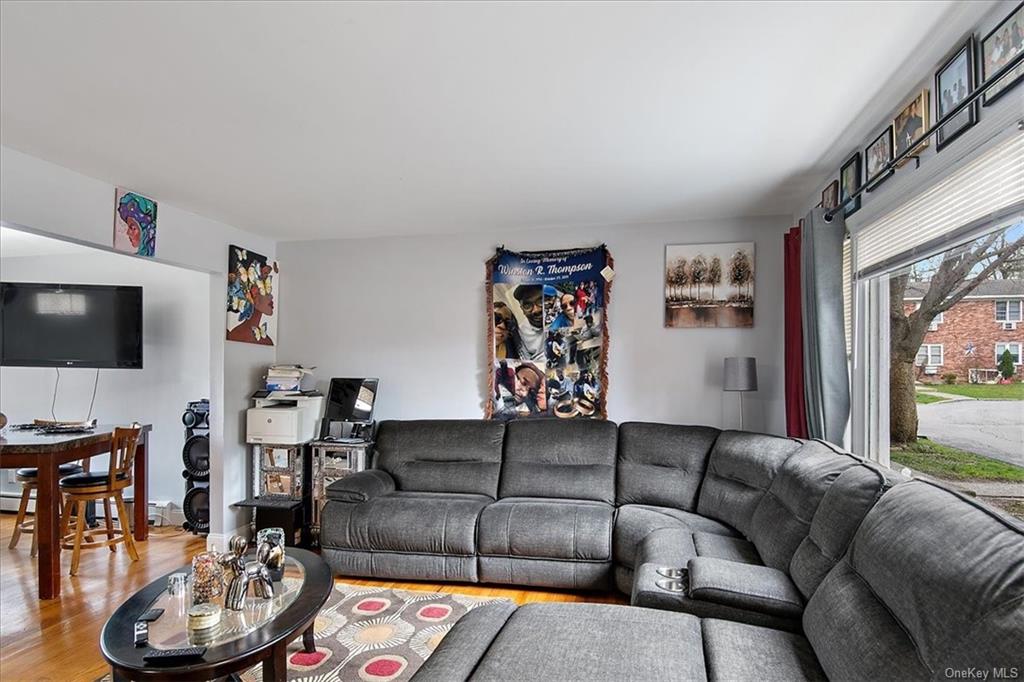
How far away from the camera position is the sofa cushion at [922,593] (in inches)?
41.4

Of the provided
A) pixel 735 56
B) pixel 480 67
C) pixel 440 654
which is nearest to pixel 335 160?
pixel 480 67

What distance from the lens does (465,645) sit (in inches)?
63.1

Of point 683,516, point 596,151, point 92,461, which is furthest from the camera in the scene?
point 92,461

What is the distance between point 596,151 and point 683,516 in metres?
2.17

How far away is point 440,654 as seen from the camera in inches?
61.9

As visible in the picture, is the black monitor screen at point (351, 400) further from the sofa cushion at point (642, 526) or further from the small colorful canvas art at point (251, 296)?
the sofa cushion at point (642, 526)

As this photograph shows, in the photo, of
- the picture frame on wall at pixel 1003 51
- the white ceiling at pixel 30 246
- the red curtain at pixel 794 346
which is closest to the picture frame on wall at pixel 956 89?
the picture frame on wall at pixel 1003 51

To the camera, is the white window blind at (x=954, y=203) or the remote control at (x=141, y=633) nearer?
the white window blind at (x=954, y=203)

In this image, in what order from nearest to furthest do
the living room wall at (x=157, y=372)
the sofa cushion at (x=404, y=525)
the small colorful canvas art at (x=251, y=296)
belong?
the sofa cushion at (x=404, y=525) < the small colorful canvas art at (x=251, y=296) < the living room wall at (x=157, y=372)

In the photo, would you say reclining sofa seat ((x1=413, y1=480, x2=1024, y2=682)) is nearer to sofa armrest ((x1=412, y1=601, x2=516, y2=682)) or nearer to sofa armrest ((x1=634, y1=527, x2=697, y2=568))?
sofa armrest ((x1=412, y1=601, x2=516, y2=682))

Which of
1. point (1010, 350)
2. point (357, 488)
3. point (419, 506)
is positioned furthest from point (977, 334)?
point (357, 488)

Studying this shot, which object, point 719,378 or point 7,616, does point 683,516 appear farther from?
point 7,616

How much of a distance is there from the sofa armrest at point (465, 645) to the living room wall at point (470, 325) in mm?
2394

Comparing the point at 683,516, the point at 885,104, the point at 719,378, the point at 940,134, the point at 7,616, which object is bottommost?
the point at 7,616
